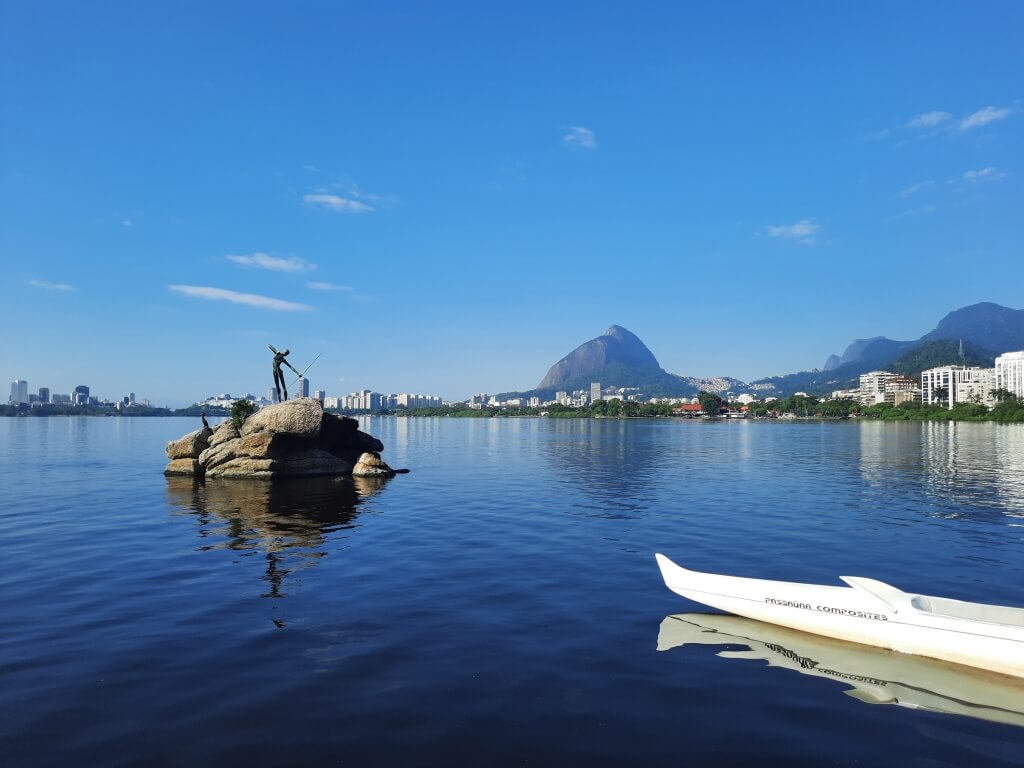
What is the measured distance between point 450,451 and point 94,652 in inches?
2367

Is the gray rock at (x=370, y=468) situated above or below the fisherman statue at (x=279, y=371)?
below

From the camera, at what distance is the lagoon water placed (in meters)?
7.93

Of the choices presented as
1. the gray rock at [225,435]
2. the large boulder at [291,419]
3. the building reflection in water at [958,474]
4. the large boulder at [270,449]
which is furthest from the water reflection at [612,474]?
the gray rock at [225,435]

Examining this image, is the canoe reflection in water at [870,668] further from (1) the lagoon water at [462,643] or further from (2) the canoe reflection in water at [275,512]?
(2) the canoe reflection in water at [275,512]

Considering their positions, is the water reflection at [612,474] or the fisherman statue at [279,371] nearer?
the water reflection at [612,474]

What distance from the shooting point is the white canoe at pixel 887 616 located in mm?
9820

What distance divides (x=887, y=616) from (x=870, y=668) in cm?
105

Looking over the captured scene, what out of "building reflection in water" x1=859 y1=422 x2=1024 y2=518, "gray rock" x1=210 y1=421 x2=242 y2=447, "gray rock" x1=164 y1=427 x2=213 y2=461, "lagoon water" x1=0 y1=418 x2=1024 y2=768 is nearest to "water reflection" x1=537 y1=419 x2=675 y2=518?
"lagoon water" x1=0 y1=418 x2=1024 y2=768

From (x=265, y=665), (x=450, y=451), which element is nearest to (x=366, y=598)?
(x=265, y=665)

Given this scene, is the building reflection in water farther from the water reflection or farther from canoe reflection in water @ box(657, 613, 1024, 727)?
canoe reflection in water @ box(657, 613, 1024, 727)

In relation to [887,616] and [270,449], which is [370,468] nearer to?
[270,449]

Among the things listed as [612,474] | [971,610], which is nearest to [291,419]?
[612,474]

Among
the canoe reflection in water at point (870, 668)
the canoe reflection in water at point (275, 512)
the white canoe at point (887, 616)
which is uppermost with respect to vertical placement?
the white canoe at point (887, 616)

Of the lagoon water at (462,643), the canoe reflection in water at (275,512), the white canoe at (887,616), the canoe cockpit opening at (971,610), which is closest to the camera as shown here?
the lagoon water at (462,643)
